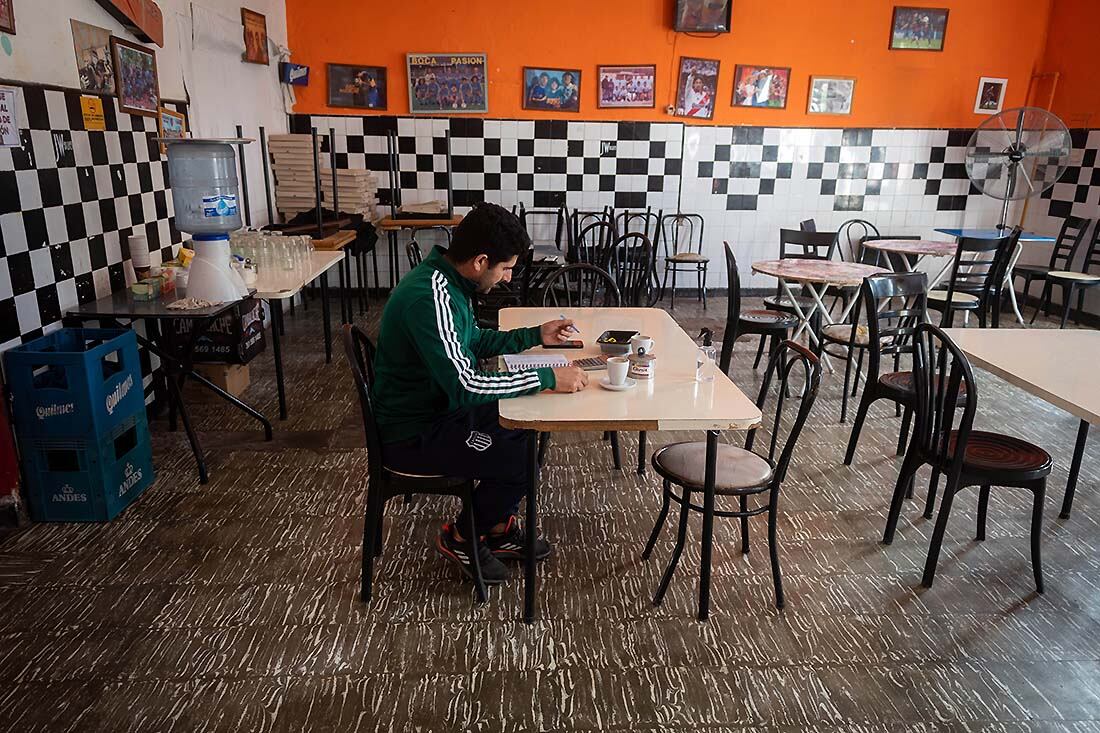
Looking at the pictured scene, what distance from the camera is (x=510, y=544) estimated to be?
279 cm

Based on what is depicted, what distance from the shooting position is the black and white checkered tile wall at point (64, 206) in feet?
9.75

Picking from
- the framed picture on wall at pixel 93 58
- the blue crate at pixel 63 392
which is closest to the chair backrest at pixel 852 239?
the framed picture on wall at pixel 93 58

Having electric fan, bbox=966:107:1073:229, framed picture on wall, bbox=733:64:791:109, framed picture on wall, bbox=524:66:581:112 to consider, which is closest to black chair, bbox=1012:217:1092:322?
electric fan, bbox=966:107:1073:229

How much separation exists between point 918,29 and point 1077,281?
2.75 metres

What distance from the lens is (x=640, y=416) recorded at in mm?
2090

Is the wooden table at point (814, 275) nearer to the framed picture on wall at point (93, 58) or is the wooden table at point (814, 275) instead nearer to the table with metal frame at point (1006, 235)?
the table with metal frame at point (1006, 235)

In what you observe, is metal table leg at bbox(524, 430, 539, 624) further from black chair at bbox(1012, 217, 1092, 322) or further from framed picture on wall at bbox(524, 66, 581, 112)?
black chair at bbox(1012, 217, 1092, 322)

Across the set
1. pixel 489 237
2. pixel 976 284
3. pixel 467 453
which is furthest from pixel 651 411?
pixel 976 284

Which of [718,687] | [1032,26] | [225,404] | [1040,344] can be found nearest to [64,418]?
[225,404]

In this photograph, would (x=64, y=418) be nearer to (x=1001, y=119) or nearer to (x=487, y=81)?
(x=487, y=81)

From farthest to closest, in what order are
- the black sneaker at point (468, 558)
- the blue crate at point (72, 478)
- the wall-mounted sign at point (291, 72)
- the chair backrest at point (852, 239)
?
the chair backrest at point (852, 239) < the wall-mounted sign at point (291, 72) < the blue crate at point (72, 478) < the black sneaker at point (468, 558)

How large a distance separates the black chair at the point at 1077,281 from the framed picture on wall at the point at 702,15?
353 cm

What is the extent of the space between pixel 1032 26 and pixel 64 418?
8.42 metres

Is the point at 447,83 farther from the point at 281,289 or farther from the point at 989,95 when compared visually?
the point at 989,95
